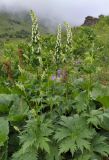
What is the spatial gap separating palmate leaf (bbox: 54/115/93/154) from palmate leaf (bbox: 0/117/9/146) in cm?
80

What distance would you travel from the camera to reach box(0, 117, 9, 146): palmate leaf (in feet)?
19.2

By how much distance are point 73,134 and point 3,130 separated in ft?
3.79

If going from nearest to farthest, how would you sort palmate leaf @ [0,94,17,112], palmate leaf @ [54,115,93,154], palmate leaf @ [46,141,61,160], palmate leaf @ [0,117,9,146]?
palmate leaf @ [54,115,93,154]
palmate leaf @ [46,141,61,160]
palmate leaf @ [0,117,9,146]
palmate leaf @ [0,94,17,112]

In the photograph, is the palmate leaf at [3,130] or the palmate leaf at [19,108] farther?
the palmate leaf at [19,108]

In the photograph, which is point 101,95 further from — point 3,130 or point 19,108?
point 3,130

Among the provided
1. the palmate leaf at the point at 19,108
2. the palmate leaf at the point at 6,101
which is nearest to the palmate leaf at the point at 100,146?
the palmate leaf at the point at 19,108

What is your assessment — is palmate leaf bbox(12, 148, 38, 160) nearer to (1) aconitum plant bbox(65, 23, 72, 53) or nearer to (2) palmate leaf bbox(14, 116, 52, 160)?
(2) palmate leaf bbox(14, 116, 52, 160)

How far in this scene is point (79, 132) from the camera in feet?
18.5

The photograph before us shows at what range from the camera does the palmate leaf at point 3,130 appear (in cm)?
585

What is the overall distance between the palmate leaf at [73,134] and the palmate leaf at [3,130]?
797 mm

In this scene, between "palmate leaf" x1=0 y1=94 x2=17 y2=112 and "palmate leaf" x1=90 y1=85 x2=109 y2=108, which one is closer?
"palmate leaf" x1=90 y1=85 x2=109 y2=108

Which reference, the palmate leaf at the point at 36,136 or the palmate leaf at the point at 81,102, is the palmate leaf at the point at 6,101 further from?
the palmate leaf at the point at 81,102

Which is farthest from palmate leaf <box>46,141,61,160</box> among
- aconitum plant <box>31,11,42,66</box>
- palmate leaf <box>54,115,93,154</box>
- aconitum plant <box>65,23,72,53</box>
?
aconitum plant <box>65,23,72,53</box>

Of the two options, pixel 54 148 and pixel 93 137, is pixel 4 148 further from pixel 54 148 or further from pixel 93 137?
pixel 93 137
